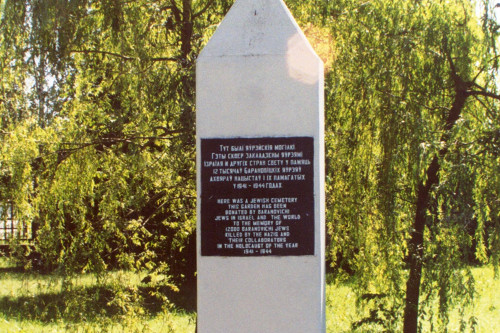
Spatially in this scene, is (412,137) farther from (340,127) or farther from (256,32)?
(256,32)

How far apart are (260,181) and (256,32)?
1.00 m

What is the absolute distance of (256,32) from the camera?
3.85 metres

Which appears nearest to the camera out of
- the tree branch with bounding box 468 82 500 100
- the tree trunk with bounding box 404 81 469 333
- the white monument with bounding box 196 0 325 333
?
the white monument with bounding box 196 0 325 333

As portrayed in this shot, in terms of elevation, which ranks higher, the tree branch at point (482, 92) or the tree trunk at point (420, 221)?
the tree branch at point (482, 92)

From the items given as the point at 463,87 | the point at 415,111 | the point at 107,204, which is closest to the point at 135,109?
the point at 107,204

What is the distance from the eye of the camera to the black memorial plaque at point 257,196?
379cm

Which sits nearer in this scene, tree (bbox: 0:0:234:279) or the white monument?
the white monument

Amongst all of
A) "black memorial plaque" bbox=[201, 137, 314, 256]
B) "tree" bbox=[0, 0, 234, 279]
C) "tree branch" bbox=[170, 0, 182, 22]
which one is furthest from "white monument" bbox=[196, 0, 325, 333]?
"tree branch" bbox=[170, 0, 182, 22]

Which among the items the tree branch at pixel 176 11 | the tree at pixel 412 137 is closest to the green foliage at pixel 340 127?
the tree at pixel 412 137

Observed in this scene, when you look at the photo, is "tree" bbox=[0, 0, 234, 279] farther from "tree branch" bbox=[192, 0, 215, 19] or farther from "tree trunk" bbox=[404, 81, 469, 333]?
"tree trunk" bbox=[404, 81, 469, 333]

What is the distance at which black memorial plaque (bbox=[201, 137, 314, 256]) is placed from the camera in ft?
12.4

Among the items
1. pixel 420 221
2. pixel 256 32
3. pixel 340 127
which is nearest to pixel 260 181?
pixel 256 32

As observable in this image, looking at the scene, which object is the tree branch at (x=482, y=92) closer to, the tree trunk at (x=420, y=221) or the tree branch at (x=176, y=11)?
the tree trunk at (x=420, y=221)

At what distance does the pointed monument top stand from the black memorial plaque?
23.7 inches
